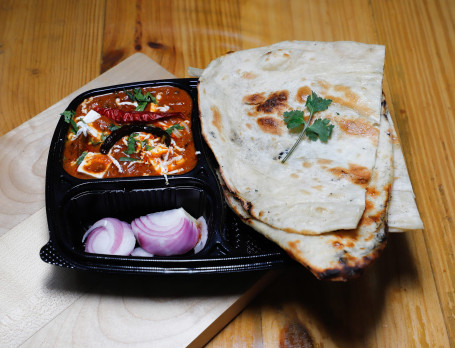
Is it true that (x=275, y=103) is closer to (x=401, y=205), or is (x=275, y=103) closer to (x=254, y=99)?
(x=254, y=99)

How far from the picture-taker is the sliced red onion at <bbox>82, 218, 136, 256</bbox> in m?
2.15

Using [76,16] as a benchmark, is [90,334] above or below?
below

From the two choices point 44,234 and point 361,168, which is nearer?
point 361,168

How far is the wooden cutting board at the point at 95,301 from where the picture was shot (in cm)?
213

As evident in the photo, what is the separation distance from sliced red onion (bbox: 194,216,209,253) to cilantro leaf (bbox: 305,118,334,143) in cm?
61

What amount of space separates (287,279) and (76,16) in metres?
2.31

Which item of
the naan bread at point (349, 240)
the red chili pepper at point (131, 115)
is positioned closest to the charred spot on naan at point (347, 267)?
the naan bread at point (349, 240)

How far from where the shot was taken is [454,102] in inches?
121

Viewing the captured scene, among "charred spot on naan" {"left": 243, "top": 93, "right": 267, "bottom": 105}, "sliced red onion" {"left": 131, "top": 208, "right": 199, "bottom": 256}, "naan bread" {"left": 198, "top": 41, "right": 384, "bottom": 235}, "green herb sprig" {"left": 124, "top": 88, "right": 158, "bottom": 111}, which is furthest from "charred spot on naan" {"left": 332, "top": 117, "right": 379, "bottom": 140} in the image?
"green herb sprig" {"left": 124, "top": 88, "right": 158, "bottom": 111}

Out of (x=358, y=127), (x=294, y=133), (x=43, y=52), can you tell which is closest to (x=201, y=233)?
(x=294, y=133)

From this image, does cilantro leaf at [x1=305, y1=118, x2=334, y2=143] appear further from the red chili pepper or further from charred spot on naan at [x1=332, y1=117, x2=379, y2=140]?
the red chili pepper

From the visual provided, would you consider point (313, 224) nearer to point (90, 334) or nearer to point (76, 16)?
point (90, 334)

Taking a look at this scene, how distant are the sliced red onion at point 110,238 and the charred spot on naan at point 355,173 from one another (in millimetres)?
917

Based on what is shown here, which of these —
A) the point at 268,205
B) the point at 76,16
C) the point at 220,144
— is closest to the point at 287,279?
the point at 268,205
